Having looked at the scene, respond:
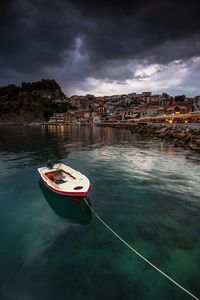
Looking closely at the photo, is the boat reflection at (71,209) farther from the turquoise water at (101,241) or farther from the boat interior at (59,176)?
the boat interior at (59,176)

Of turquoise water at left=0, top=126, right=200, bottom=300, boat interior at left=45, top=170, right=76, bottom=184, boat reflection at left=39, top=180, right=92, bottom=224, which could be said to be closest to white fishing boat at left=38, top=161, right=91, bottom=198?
boat interior at left=45, top=170, right=76, bottom=184

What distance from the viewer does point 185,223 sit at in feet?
32.2

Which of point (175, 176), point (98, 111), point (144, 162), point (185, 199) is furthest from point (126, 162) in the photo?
point (98, 111)

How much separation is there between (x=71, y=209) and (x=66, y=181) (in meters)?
2.84

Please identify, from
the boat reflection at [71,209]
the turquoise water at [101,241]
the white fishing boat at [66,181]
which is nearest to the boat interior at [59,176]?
the white fishing boat at [66,181]

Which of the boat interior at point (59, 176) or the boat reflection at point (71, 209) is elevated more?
the boat interior at point (59, 176)

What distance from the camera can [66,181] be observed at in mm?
13906

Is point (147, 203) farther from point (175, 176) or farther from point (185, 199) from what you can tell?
point (175, 176)

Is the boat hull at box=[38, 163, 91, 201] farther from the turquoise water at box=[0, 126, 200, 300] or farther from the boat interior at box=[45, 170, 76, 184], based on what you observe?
the turquoise water at box=[0, 126, 200, 300]

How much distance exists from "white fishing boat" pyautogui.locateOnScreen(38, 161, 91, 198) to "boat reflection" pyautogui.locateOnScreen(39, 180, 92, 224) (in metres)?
0.96

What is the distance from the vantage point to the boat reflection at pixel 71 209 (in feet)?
34.9

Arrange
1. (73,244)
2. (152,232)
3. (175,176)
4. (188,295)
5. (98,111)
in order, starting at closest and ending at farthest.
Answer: (188,295), (73,244), (152,232), (175,176), (98,111)

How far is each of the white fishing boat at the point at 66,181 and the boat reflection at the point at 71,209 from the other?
0.96 m

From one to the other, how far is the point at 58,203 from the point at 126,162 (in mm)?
13550
